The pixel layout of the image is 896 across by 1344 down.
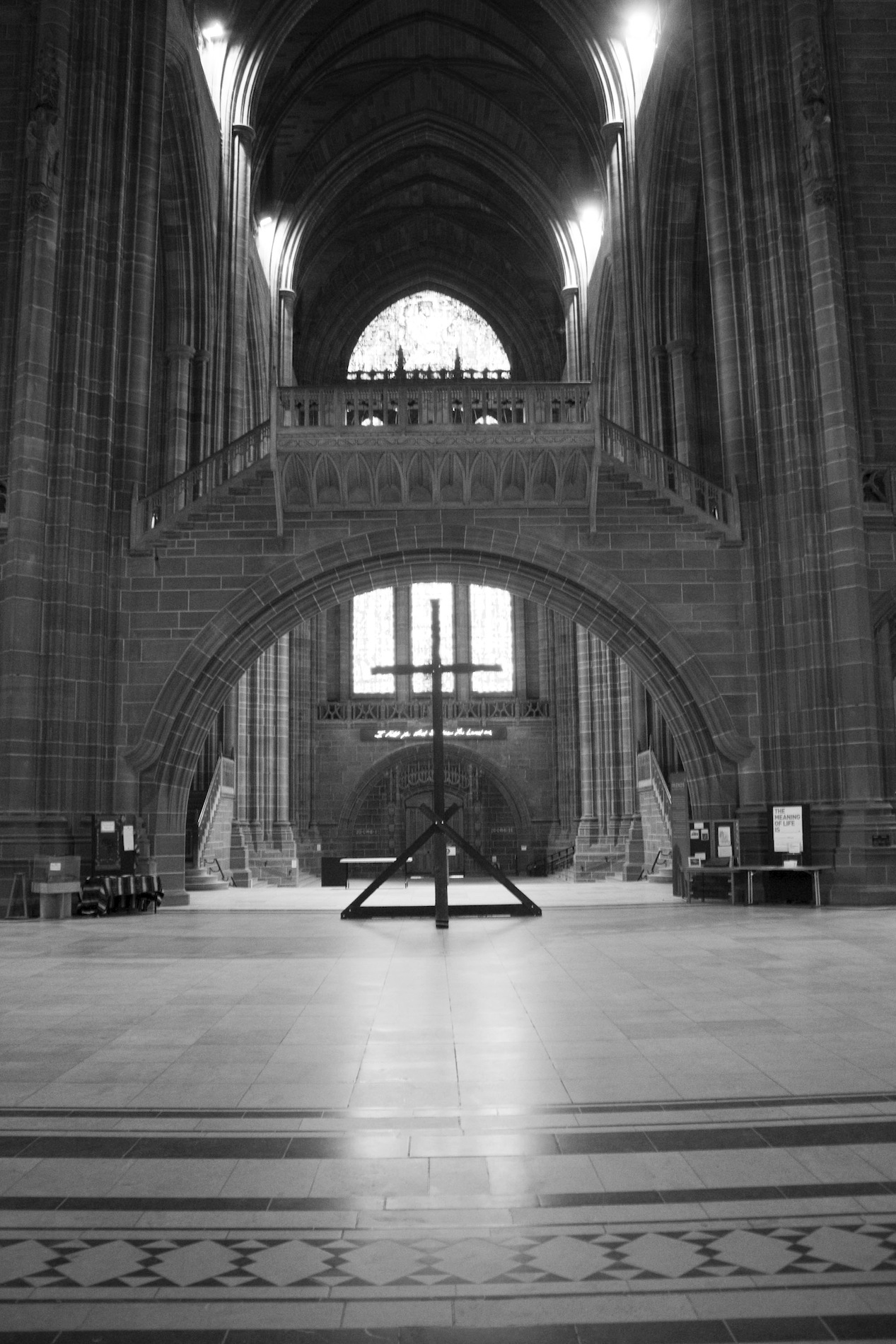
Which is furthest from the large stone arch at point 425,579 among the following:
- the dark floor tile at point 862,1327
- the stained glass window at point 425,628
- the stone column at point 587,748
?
the stained glass window at point 425,628

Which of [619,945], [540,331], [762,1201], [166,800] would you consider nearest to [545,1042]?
[762,1201]

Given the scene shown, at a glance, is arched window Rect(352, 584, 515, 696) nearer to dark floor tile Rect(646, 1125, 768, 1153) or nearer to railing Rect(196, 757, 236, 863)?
railing Rect(196, 757, 236, 863)

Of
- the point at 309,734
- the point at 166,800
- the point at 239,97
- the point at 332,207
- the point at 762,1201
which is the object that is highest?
the point at 332,207

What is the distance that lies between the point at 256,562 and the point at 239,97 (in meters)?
13.1

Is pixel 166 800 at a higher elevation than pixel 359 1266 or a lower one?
higher

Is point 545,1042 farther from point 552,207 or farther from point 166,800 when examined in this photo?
point 552,207

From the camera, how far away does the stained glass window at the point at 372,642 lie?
123 feet

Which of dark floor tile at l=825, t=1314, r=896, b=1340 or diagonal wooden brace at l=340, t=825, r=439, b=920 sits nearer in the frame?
dark floor tile at l=825, t=1314, r=896, b=1340

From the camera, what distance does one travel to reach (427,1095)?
509 cm

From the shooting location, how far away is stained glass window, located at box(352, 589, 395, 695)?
3744cm

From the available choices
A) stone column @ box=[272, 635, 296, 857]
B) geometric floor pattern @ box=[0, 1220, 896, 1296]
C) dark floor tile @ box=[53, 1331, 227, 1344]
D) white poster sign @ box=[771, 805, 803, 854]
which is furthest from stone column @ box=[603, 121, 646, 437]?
dark floor tile @ box=[53, 1331, 227, 1344]

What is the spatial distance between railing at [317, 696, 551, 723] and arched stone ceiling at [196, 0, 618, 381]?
10.4 metres

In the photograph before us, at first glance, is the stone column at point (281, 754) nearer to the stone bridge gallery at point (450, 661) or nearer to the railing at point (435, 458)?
the stone bridge gallery at point (450, 661)

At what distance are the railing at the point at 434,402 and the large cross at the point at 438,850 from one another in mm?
5187
